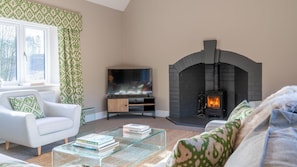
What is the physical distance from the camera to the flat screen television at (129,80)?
19.2 ft

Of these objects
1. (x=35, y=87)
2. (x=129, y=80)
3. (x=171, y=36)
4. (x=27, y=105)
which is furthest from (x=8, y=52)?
(x=171, y=36)

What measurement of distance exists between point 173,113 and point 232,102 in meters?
1.22

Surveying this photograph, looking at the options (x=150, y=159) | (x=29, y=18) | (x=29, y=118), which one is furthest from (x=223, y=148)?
(x=29, y=18)

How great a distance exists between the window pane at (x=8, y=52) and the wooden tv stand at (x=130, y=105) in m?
1.94

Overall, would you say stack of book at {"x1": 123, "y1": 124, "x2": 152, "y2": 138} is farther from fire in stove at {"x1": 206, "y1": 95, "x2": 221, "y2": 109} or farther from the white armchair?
fire in stove at {"x1": 206, "y1": 95, "x2": 221, "y2": 109}

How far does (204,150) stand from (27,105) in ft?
10.7

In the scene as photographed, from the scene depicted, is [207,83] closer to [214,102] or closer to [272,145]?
[214,102]

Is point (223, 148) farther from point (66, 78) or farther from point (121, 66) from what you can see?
point (121, 66)

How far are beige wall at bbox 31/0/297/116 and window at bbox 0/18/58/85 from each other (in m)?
0.56

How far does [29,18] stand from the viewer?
169 inches

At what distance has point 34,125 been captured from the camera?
3.32m

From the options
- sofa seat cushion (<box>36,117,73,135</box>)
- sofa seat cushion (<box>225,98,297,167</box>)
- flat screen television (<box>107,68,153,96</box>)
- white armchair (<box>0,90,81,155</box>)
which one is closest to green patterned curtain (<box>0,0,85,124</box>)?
flat screen television (<box>107,68,153,96</box>)

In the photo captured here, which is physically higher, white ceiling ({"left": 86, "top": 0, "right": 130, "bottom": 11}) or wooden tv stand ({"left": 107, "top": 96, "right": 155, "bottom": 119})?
white ceiling ({"left": 86, "top": 0, "right": 130, "bottom": 11})

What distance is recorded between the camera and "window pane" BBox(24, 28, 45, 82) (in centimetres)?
470
